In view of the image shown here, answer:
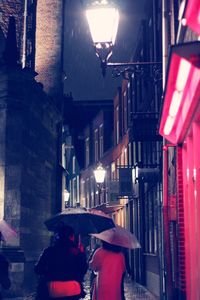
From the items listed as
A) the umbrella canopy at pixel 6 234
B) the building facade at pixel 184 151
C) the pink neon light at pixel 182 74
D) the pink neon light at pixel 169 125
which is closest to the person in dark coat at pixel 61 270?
the umbrella canopy at pixel 6 234

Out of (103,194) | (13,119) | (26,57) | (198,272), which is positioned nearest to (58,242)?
(198,272)

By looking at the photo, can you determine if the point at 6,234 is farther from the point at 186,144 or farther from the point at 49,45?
the point at 49,45

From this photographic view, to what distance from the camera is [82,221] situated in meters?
12.6

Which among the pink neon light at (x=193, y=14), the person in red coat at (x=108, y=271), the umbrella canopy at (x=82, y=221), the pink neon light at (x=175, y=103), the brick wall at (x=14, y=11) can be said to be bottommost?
the person in red coat at (x=108, y=271)

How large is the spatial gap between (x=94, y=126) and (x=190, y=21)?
4868 centimetres

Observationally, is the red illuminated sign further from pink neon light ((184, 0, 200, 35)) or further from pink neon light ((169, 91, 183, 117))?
pink neon light ((184, 0, 200, 35))

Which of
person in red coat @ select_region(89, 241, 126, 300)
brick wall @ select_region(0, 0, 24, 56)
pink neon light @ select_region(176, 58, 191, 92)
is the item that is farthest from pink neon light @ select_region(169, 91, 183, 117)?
brick wall @ select_region(0, 0, 24, 56)

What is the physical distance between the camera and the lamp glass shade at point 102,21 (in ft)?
26.4

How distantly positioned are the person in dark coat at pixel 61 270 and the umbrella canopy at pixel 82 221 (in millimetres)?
4537

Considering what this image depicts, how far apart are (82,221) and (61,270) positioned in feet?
16.5

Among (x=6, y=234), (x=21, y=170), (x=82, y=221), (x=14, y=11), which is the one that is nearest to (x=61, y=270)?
(x=6, y=234)

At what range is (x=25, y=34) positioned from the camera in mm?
23047

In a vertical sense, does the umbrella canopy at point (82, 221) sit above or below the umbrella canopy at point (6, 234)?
above

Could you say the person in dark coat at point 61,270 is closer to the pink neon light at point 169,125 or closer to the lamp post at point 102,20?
the pink neon light at point 169,125
